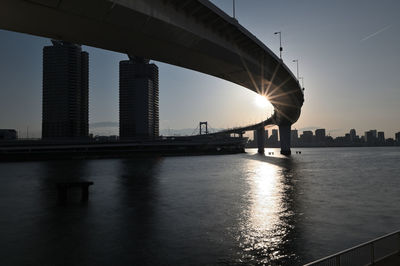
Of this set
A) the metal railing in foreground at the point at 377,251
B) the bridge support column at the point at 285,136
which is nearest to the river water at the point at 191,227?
the metal railing in foreground at the point at 377,251

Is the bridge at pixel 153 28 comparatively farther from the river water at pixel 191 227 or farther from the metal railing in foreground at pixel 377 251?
the metal railing in foreground at pixel 377 251

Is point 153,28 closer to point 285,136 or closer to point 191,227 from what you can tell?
point 191,227

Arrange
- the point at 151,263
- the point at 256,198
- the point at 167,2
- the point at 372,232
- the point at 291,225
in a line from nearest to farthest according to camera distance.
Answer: the point at 151,263, the point at 372,232, the point at 291,225, the point at 167,2, the point at 256,198

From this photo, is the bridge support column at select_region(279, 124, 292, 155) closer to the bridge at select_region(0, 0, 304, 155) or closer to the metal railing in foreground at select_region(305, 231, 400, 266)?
the bridge at select_region(0, 0, 304, 155)

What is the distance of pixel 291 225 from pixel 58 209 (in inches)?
709

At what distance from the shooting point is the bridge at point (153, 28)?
2114cm

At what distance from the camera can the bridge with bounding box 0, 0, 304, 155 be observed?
69.4ft

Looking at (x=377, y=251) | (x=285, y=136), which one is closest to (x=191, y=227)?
(x=377, y=251)

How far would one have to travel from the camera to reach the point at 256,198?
27.0 meters

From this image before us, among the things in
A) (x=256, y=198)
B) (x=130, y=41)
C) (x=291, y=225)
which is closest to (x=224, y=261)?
(x=291, y=225)

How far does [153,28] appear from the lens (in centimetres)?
2539

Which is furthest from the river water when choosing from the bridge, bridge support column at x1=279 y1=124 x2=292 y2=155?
bridge support column at x1=279 y1=124 x2=292 y2=155

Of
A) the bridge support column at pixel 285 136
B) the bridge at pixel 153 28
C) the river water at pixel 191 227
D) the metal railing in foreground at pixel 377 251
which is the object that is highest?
the bridge at pixel 153 28

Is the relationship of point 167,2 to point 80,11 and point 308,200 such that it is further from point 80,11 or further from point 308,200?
point 308,200
